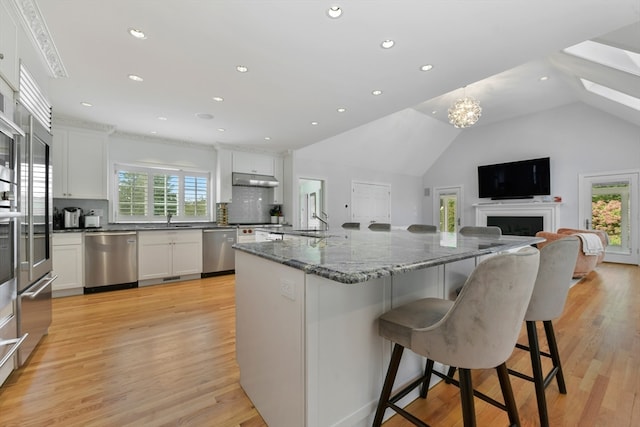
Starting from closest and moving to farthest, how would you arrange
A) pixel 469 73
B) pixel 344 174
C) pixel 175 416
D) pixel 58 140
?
1. pixel 175 416
2. pixel 469 73
3. pixel 58 140
4. pixel 344 174

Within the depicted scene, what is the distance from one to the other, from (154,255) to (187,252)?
1.52 ft

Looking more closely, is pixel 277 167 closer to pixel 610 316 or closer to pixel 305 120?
pixel 305 120

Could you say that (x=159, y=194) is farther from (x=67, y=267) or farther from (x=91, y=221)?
(x=67, y=267)

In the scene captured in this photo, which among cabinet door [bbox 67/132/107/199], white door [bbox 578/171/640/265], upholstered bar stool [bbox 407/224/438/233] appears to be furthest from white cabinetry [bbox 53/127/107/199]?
white door [bbox 578/171/640/265]

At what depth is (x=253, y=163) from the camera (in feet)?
18.4

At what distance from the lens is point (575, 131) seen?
609 centimetres

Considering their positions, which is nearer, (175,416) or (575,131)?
(175,416)

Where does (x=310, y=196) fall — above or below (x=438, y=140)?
below

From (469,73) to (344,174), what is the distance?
435cm

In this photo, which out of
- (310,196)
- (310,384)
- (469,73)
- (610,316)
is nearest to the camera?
(310,384)

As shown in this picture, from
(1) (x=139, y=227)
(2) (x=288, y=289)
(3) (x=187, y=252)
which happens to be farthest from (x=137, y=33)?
(3) (x=187, y=252)

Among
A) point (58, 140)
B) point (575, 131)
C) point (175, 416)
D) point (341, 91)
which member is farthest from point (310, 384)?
point (575, 131)

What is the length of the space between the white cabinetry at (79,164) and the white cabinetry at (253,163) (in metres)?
2.07

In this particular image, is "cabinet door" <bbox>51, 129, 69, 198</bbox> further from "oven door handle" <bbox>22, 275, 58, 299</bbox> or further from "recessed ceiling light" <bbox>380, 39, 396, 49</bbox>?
"recessed ceiling light" <bbox>380, 39, 396, 49</bbox>
